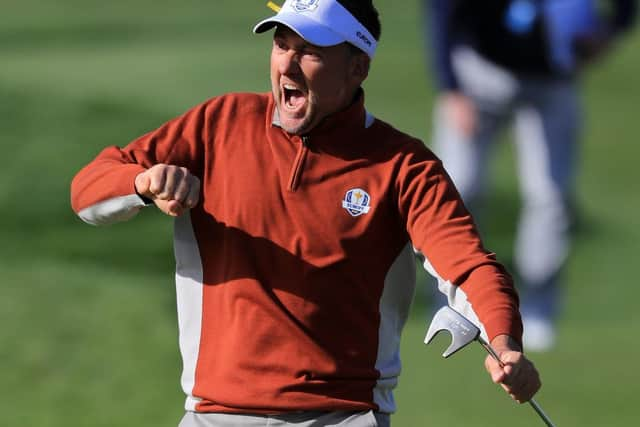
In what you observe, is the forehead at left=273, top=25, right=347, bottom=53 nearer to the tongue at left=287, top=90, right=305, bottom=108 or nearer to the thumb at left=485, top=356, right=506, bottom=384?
the tongue at left=287, top=90, right=305, bottom=108

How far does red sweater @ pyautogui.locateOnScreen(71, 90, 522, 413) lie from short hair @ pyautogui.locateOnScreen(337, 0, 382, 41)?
0.83 feet

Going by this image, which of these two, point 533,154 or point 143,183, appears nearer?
point 143,183

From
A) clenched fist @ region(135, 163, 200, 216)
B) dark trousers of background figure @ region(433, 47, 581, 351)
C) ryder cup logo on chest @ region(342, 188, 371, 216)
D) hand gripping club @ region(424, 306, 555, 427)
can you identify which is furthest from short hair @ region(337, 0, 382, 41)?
dark trousers of background figure @ region(433, 47, 581, 351)

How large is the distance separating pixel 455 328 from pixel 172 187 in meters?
0.83

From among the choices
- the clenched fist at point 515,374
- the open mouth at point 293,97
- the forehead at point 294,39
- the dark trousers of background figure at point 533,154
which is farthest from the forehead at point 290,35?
the dark trousers of background figure at point 533,154

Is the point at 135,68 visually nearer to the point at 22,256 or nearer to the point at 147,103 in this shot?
the point at 147,103

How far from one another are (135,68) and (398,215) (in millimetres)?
14453

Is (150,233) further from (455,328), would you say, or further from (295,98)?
(455,328)

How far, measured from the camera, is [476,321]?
4473 mm

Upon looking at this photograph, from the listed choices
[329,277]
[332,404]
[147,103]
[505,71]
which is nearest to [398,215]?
[329,277]

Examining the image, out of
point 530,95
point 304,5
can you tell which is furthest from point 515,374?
point 530,95

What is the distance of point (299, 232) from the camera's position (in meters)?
4.67

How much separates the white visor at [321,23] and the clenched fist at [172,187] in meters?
0.54

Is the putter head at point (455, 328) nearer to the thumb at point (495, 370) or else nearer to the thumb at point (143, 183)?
the thumb at point (495, 370)
